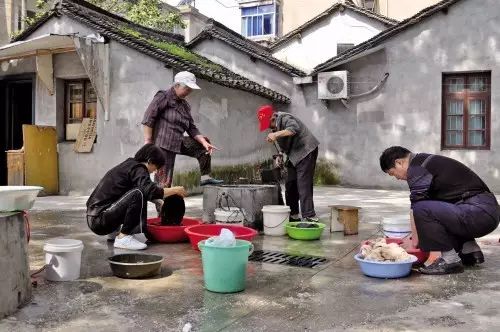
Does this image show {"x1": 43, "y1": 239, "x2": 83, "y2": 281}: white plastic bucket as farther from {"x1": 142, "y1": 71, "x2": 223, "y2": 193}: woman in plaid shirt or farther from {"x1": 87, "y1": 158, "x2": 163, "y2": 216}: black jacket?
{"x1": 142, "y1": 71, "x2": 223, "y2": 193}: woman in plaid shirt

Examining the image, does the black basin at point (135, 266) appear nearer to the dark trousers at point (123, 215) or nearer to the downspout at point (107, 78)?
the dark trousers at point (123, 215)

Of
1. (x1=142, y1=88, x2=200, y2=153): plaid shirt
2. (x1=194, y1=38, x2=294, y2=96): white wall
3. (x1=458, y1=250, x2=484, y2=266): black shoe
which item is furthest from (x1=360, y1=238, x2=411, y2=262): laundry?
(x1=194, y1=38, x2=294, y2=96): white wall

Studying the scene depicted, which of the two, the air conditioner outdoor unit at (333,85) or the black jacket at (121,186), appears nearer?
the black jacket at (121,186)

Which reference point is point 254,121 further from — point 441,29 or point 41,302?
point 41,302

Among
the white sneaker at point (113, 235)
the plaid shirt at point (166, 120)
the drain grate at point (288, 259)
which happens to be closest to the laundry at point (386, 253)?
the drain grate at point (288, 259)

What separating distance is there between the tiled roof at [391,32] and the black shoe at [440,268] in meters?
9.53

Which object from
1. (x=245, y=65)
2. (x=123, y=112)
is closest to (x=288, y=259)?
(x=123, y=112)

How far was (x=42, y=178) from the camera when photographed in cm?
1065

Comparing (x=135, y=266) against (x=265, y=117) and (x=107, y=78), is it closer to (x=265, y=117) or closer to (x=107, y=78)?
(x=265, y=117)

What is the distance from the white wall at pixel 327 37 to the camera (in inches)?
667

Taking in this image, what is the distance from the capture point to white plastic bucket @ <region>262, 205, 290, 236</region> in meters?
6.05

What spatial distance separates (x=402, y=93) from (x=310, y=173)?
24.3 feet

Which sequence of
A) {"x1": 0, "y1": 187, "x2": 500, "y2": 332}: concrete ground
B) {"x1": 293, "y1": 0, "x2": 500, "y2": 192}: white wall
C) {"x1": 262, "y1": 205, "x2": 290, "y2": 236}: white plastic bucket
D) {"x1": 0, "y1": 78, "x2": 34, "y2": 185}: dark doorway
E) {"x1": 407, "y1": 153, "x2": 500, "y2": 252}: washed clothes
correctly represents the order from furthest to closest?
{"x1": 0, "y1": 78, "x2": 34, "y2": 185}: dark doorway < {"x1": 293, "y1": 0, "x2": 500, "y2": 192}: white wall < {"x1": 262, "y1": 205, "x2": 290, "y2": 236}: white plastic bucket < {"x1": 407, "y1": 153, "x2": 500, "y2": 252}: washed clothes < {"x1": 0, "y1": 187, "x2": 500, "y2": 332}: concrete ground

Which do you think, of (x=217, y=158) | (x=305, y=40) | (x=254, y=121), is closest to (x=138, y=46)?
(x=217, y=158)
